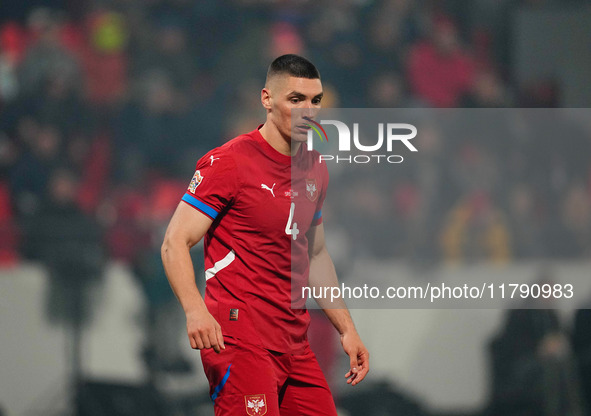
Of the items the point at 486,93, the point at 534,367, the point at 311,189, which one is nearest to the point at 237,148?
the point at 311,189

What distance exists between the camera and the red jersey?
2408 mm

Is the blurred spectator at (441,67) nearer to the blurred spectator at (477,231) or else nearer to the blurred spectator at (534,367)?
the blurred spectator at (477,231)

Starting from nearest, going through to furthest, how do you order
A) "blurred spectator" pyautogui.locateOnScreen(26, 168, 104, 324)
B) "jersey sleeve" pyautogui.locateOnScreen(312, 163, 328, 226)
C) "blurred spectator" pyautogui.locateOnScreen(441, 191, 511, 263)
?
"jersey sleeve" pyautogui.locateOnScreen(312, 163, 328, 226) < "blurred spectator" pyautogui.locateOnScreen(441, 191, 511, 263) < "blurred spectator" pyautogui.locateOnScreen(26, 168, 104, 324)

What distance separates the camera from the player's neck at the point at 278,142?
8.48 ft

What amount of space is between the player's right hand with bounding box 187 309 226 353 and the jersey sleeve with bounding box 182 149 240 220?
352 millimetres

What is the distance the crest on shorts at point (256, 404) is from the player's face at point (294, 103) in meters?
0.88

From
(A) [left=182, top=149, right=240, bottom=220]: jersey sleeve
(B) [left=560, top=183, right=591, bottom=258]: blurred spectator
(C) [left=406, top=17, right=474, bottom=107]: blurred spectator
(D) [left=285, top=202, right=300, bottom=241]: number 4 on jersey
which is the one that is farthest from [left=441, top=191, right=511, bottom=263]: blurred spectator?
(A) [left=182, top=149, right=240, bottom=220]: jersey sleeve

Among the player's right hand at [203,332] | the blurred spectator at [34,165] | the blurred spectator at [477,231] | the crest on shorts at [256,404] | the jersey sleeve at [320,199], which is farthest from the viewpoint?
the blurred spectator at [34,165]

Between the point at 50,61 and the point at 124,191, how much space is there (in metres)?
0.97

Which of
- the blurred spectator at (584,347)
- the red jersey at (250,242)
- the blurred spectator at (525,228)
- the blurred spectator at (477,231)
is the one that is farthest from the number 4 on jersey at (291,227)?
the blurred spectator at (584,347)

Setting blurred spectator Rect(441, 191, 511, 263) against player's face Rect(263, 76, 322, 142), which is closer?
player's face Rect(263, 76, 322, 142)

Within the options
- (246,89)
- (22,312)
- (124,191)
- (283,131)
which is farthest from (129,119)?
(283,131)

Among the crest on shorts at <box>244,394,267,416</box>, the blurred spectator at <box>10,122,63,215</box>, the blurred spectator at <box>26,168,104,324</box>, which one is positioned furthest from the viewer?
the blurred spectator at <box>10,122,63,215</box>

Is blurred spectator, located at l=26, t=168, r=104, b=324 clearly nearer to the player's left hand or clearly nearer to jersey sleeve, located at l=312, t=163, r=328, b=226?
jersey sleeve, located at l=312, t=163, r=328, b=226
